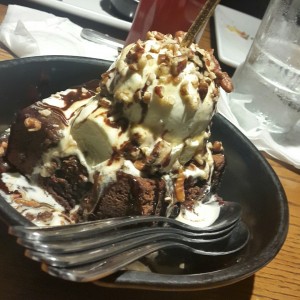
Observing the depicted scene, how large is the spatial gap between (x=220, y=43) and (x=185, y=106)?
1062 millimetres

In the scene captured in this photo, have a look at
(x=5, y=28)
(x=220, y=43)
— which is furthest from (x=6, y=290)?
(x=220, y=43)

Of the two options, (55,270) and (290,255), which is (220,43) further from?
(55,270)

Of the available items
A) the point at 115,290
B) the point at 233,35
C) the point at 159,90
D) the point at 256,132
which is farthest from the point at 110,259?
the point at 233,35

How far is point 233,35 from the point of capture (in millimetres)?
1861

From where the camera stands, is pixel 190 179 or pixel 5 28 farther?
pixel 5 28

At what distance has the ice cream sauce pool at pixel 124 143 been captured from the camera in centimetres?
72

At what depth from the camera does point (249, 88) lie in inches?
54.3

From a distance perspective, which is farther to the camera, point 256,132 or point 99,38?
point 99,38

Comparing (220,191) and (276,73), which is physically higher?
(276,73)

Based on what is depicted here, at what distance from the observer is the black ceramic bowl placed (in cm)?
60

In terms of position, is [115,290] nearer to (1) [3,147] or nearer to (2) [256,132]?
(1) [3,147]

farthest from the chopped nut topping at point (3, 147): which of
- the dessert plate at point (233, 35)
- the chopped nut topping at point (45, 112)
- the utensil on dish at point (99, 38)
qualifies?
the dessert plate at point (233, 35)

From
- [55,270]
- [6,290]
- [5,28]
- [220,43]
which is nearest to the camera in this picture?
[55,270]

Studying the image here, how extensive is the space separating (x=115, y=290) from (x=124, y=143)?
216 mm
